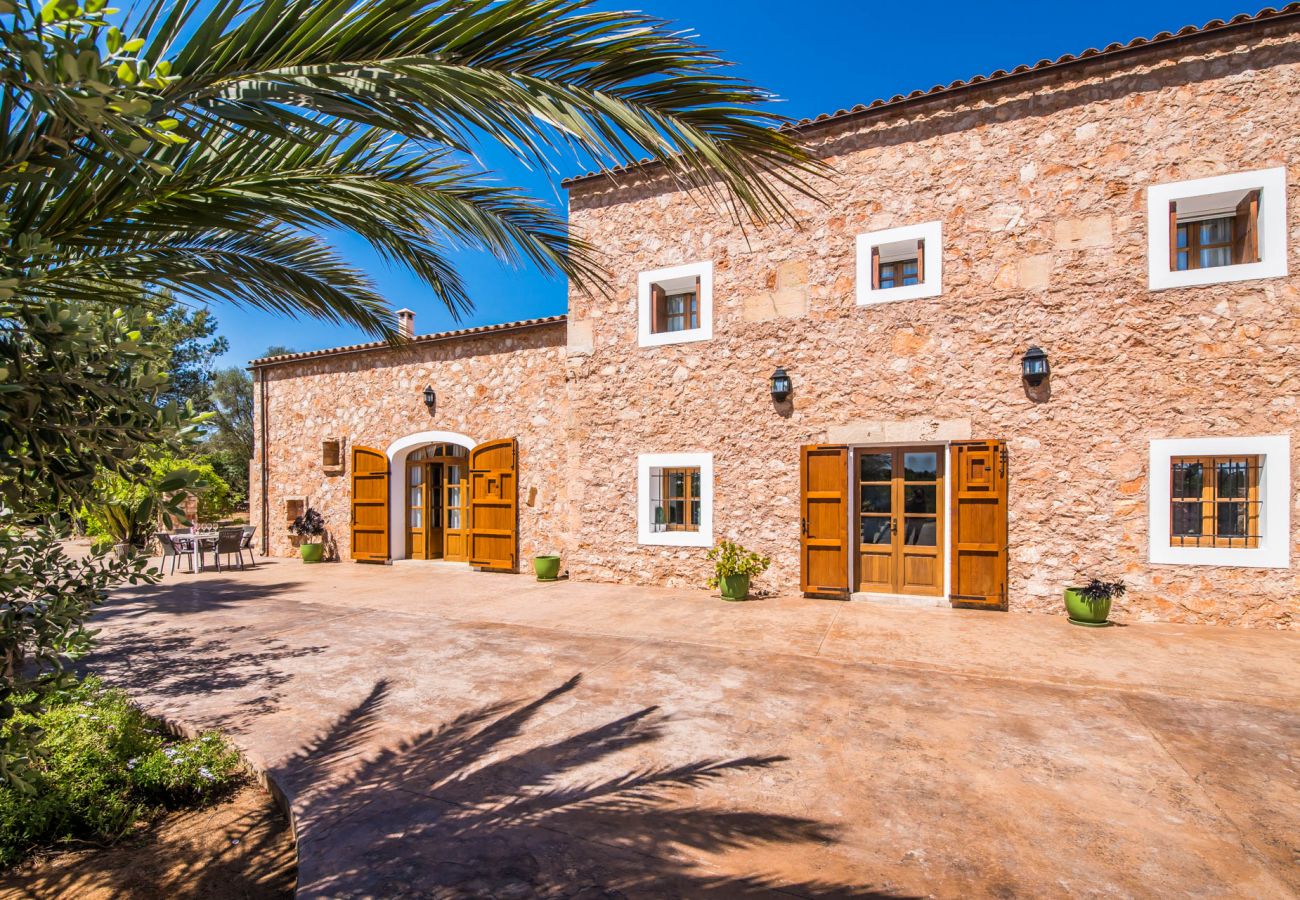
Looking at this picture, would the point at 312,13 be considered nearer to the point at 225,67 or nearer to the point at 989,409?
the point at 225,67

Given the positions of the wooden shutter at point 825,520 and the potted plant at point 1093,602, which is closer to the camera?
the potted plant at point 1093,602

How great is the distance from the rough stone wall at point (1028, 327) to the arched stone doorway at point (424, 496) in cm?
407

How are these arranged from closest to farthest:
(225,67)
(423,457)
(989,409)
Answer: (225,67) < (989,409) < (423,457)

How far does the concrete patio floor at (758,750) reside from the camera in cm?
243

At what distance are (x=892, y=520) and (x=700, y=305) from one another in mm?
3647

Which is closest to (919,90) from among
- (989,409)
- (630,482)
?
(989,409)

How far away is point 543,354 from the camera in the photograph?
991 centimetres

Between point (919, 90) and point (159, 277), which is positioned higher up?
point (919, 90)

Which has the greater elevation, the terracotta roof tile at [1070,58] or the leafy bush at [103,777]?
the terracotta roof tile at [1070,58]

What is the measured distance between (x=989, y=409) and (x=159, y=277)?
7.26 metres

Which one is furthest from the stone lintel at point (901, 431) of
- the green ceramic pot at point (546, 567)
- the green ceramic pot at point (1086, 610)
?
the green ceramic pot at point (546, 567)

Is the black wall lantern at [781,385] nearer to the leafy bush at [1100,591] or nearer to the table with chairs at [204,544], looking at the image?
the leafy bush at [1100,591]

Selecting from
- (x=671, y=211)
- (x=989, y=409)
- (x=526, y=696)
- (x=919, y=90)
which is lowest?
(x=526, y=696)

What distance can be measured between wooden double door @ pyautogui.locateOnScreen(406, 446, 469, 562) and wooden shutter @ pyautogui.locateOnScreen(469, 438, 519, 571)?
3.33 ft
